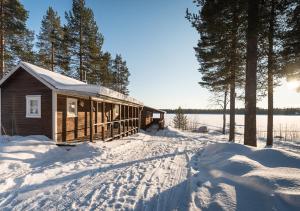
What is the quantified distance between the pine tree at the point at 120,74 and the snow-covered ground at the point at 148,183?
110 ft

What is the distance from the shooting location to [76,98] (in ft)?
36.9

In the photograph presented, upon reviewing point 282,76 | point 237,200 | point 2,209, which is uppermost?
point 282,76

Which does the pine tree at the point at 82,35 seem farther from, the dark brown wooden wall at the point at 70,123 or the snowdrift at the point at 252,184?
the snowdrift at the point at 252,184

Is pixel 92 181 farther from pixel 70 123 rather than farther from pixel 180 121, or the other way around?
pixel 180 121

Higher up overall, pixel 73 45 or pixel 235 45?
pixel 73 45

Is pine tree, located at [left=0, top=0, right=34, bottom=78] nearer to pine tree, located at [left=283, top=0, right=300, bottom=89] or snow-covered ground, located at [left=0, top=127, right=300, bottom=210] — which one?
snow-covered ground, located at [left=0, top=127, right=300, bottom=210]

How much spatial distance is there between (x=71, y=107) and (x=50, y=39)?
18.3m

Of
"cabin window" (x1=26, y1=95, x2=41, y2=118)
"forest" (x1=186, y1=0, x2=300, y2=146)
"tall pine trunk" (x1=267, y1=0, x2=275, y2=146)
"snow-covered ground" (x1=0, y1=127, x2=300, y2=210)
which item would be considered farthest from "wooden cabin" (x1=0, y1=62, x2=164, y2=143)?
"tall pine trunk" (x1=267, y1=0, x2=275, y2=146)

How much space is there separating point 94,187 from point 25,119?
7866mm

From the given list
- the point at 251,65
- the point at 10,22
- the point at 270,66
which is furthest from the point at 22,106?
the point at 270,66

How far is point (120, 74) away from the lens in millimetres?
40406

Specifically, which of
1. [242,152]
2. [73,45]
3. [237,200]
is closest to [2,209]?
[237,200]

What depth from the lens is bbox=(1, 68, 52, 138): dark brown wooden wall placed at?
9.65 metres

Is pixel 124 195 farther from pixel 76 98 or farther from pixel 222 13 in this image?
pixel 76 98
